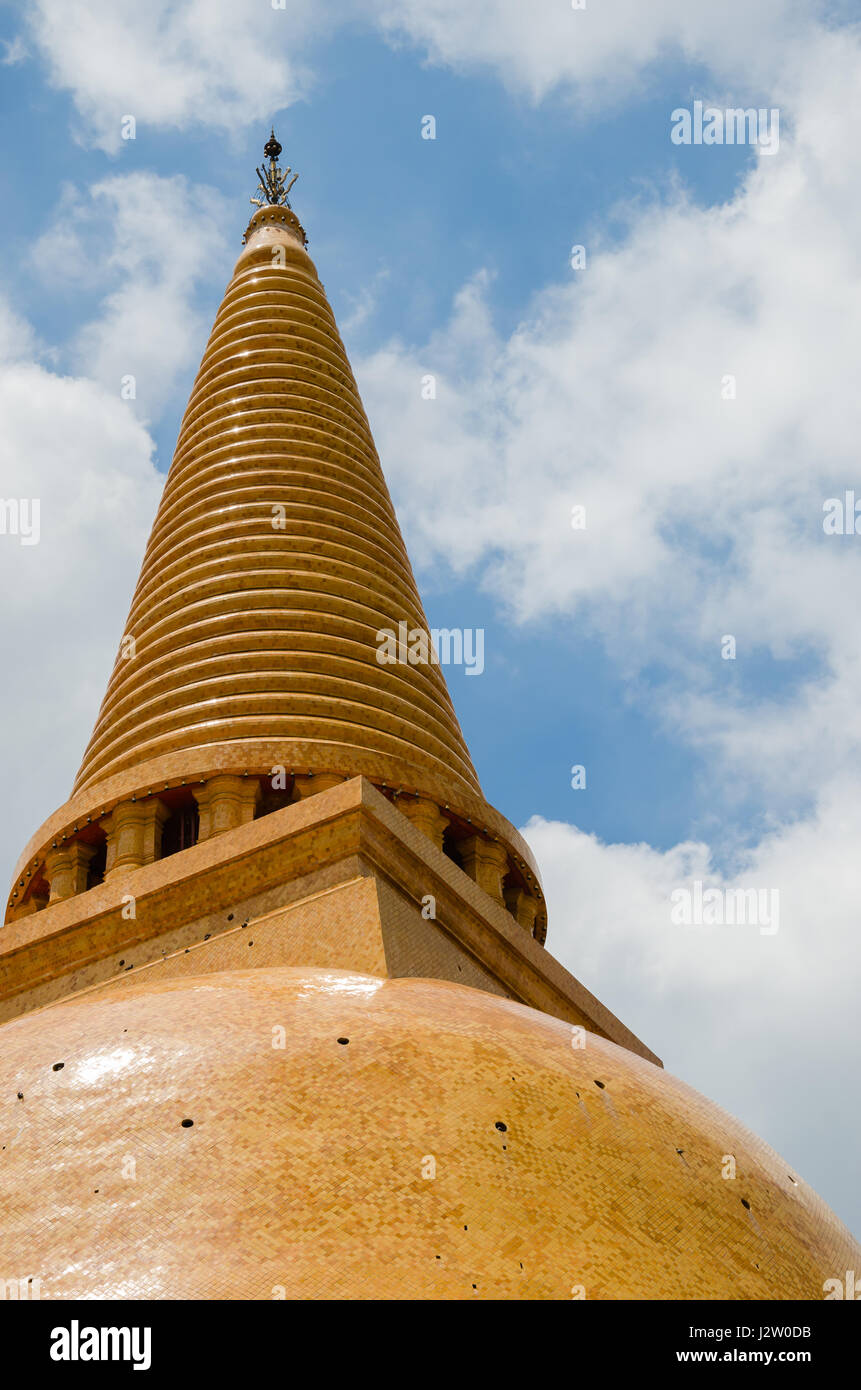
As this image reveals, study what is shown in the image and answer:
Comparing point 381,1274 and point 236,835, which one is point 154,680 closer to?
point 236,835

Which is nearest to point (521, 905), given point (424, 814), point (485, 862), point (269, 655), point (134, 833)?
point (485, 862)

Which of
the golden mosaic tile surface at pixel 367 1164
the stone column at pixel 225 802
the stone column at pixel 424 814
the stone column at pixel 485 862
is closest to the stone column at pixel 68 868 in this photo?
the stone column at pixel 225 802

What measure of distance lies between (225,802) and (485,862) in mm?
2586

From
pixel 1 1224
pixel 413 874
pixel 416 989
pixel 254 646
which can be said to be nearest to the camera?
pixel 1 1224

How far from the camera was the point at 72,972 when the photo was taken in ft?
39.1

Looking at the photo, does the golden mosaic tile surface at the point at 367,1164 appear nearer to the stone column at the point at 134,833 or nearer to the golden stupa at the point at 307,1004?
the golden stupa at the point at 307,1004

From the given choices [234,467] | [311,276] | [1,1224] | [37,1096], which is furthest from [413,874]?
[311,276]

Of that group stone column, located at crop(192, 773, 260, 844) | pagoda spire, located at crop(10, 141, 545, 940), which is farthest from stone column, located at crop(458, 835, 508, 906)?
stone column, located at crop(192, 773, 260, 844)

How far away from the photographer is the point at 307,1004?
28.8 feet

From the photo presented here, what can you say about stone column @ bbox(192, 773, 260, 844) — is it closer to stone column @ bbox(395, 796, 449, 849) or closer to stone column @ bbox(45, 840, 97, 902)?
stone column @ bbox(395, 796, 449, 849)

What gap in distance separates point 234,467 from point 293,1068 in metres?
10.7

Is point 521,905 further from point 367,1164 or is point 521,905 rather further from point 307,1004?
point 367,1164

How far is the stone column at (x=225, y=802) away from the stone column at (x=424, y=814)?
1.28 meters

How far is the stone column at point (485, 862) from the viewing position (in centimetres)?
1409
